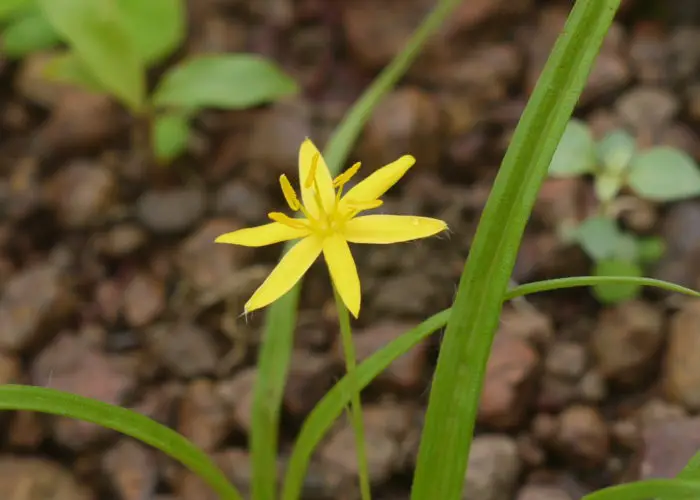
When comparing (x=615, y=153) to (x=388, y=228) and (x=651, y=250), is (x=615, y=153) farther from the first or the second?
(x=388, y=228)

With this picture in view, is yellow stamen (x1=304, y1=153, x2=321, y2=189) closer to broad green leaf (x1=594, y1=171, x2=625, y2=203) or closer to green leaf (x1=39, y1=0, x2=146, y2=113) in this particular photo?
broad green leaf (x1=594, y1=171, x2=625, y2=203)

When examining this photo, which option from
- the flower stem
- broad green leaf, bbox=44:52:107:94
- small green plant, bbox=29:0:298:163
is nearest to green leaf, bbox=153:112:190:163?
small green plant, bbox=29:0:298:163

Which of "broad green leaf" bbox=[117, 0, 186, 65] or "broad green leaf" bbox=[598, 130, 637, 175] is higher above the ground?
"broad green leaf" bbox=[117, 0, 186, 65]

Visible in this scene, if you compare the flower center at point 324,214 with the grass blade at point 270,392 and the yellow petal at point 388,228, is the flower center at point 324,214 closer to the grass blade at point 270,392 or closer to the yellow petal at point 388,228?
the yellow petal at point 388,228

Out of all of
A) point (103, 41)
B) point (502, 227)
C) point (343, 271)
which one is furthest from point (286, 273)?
point (103, 41)

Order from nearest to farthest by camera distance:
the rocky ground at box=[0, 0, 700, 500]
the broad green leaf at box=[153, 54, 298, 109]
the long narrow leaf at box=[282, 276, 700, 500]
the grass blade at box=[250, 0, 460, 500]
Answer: the long narrow leaf at box=[282, 276, 700, 500] < the grass blade at box=[250, 0, 460, 500] < the rocky ground at box=[0, 0, 700, 500] < the broad green leaf at box=[153, 54, 298, 109]

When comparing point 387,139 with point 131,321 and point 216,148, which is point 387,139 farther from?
point 131,321

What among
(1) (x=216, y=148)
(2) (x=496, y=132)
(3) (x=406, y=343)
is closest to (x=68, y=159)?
(1) (x=216, y=148)
